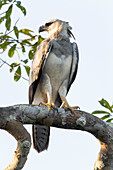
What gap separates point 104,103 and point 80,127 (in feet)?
2.78

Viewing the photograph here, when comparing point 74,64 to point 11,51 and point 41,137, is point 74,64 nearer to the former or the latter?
point 11,51

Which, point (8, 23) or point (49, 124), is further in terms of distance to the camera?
point (8, 23)

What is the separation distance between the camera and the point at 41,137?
540 cm

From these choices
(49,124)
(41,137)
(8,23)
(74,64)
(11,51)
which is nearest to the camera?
(49,124)

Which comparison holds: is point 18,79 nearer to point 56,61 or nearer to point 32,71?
point 32,71

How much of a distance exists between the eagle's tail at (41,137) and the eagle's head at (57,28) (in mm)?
1732

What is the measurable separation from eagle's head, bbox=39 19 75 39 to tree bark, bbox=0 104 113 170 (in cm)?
260

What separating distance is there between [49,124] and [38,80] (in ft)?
6.55

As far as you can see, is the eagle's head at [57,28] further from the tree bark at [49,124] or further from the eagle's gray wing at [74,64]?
the tree bark at [49,124]

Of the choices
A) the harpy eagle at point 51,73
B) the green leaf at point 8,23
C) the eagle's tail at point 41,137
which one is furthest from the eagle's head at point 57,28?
the eagle's tail at point 41,137

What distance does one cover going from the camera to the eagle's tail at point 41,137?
17.2 ft

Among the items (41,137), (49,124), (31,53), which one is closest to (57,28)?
(31,53)

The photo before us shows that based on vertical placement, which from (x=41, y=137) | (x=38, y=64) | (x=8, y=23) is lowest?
(x=41, y=137)

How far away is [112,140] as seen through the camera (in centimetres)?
375
